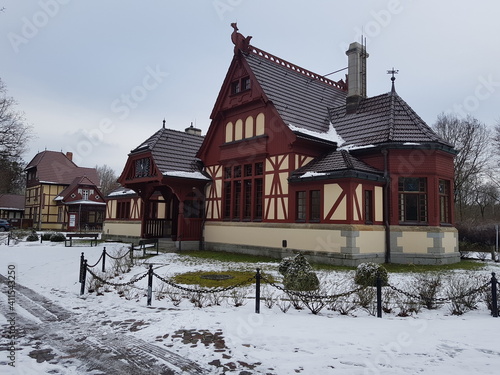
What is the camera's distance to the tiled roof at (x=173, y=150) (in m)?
22.0

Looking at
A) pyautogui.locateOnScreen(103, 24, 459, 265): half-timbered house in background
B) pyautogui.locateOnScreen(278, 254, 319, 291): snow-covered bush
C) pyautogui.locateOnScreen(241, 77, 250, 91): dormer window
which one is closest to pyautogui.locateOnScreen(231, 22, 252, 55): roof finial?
pyautogui.locateOnScreen(103, 24, 459, 265): half-timbered house in background

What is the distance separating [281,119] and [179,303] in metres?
11.9

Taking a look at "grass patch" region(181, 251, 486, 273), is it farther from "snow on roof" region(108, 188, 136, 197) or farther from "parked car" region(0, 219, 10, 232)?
"parked car" region(0, 219, 10, 232)

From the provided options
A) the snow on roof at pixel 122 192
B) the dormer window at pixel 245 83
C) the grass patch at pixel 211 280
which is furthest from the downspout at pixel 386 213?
the snow on roof at pixel 122 192

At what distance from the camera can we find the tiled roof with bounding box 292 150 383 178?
1614 centimetres

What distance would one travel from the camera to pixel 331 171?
16297 mm

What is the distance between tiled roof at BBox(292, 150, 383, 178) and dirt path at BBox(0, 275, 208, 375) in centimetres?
1153

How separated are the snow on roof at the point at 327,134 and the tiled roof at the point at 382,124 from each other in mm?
221

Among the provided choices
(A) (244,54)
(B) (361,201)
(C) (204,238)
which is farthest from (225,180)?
(B) (361,201)

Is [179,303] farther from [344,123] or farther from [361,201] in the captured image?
[344,123]

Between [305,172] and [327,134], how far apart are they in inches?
141

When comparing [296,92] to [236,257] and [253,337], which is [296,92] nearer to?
[236,257]

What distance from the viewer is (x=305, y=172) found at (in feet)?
58.1

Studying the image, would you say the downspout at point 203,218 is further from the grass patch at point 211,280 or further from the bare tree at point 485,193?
the bare tree at point 485,193
